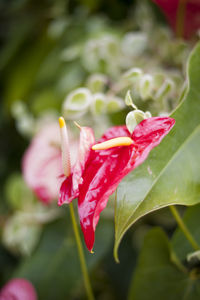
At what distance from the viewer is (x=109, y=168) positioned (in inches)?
10.6

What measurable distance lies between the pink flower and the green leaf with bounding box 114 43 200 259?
233 millimetres

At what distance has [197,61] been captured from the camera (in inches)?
13.1

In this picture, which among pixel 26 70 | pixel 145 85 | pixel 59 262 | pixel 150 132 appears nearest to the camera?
pixel 150 132

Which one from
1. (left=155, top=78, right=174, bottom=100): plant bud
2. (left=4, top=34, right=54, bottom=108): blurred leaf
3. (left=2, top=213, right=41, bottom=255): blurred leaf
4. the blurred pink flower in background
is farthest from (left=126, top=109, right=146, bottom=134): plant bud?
(left=4, top=34, right=54, bottom=108): blurred leaf

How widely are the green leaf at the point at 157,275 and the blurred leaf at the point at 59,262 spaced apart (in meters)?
0.10

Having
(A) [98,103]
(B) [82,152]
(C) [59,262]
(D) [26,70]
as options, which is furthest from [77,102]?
(D) [26,70]

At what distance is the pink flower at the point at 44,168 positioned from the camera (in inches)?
19.9

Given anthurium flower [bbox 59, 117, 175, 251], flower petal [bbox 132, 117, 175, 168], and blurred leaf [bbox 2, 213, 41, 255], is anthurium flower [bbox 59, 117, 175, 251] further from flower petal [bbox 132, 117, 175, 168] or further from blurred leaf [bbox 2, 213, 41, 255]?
blurred leaf [bbox 2, 213, 41, 255]

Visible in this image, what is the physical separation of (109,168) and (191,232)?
0.45 feet

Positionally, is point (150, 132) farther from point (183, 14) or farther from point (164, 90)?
point (183, 14)

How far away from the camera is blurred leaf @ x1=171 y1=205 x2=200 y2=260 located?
13.9 inches

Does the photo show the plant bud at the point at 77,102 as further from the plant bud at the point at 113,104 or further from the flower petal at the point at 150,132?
the flower petal at the point at 150,132

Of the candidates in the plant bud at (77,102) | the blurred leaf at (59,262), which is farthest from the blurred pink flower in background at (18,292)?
the plant bud at (77,102)

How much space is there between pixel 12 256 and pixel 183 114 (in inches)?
19.8
